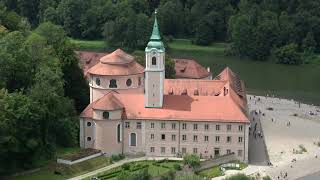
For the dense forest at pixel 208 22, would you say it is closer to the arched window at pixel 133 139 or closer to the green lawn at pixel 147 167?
the arched window at pixel 133 139

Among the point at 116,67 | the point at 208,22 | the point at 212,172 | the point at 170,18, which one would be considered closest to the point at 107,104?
the point at 116,67

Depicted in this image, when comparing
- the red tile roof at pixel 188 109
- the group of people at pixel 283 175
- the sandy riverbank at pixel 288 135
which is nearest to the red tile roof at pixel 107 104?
the red tile roof at pixel 188 109

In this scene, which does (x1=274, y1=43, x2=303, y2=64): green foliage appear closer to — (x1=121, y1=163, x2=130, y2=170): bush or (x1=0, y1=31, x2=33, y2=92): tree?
(x1=0, y1=31, x2=33, y2=92): tree

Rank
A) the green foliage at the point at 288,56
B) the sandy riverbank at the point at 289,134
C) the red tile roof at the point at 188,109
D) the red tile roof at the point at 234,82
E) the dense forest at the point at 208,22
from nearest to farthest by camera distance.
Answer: the sandy riverbank at the point at 289,134
the red tile roof at the point at 188,109
the red tile roof at the point at 234,82
the green foliage at the point at 288,56
the dense forest at the point at 208,22

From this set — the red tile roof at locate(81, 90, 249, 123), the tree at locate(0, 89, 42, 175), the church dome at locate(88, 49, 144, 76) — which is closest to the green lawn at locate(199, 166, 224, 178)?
the red tile roof at locate(81, 90, 249, 123)

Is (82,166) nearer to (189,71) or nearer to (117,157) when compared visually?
(117,157)

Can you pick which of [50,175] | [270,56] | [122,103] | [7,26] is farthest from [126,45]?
[50,175]

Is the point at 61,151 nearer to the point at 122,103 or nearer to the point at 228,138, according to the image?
the point at 122,103
